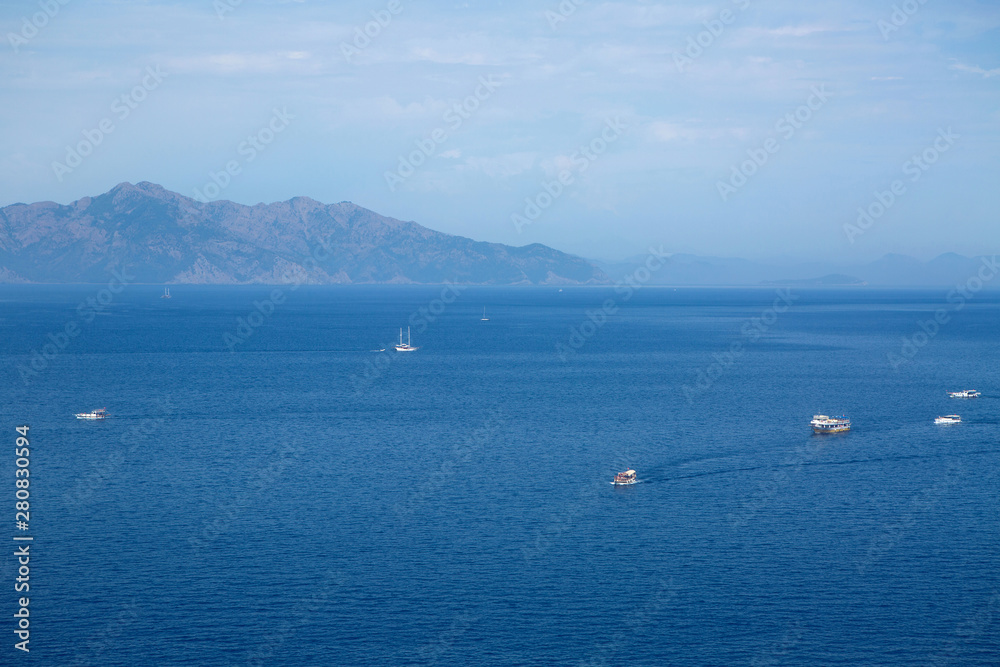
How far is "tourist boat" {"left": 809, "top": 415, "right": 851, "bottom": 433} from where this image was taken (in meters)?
109

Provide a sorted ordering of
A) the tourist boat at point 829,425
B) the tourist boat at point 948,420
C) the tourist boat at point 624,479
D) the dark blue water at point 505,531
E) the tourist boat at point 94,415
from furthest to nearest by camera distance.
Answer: the tourist boat at point 94,415
the tourist boat at point 948,420
the tourist boat at point 829,425
the tourist boat at point 624,479
the dark blue water at point 505,531

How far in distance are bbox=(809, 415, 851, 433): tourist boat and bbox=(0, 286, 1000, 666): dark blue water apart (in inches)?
65.2

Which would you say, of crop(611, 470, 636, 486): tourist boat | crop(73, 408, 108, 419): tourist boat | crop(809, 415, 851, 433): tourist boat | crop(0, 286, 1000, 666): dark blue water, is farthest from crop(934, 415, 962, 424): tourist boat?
crop(73, 408, 108, 419): tourist boat

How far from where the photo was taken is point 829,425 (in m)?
110

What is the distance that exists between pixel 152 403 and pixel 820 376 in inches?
4338

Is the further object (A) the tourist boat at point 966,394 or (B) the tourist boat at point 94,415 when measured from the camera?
(A) the tourist boat at point 966,394

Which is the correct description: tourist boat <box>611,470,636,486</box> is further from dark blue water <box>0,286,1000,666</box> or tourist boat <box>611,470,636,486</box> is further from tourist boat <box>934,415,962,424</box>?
tourist boat <box>934,415,962,424</box>

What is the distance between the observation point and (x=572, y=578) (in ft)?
210

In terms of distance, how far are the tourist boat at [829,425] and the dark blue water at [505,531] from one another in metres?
1.66

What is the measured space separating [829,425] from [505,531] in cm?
5383

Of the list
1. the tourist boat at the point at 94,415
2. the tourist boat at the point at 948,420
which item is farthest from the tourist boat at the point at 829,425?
the tourist boat at the point at 94,415

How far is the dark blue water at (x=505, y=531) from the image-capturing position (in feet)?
181

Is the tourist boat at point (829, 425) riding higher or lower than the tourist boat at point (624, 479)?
higher

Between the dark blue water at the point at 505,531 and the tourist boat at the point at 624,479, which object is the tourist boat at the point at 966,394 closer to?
the dark blue water at the point at 505,531
